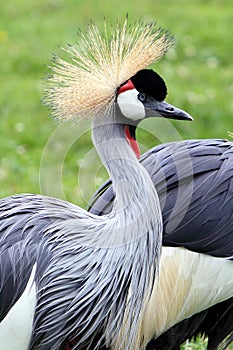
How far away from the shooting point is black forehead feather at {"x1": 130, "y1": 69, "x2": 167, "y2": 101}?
7.11 ft

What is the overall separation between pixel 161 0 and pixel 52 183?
522 cm

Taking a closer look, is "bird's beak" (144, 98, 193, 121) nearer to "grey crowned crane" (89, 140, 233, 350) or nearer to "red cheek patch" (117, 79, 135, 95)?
"red cheek patch" (117, 79, 135, 95)

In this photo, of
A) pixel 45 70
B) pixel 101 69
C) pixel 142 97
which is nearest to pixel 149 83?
pixel 142 97

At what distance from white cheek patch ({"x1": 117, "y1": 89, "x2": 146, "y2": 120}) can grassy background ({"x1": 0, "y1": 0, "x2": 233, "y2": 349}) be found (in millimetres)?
197

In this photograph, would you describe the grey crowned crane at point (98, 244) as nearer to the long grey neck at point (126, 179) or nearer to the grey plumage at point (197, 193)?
the long grey neck at point (126, 179)

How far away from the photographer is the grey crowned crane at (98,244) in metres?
2.18

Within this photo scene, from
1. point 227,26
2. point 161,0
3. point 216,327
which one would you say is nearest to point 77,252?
point 216,327

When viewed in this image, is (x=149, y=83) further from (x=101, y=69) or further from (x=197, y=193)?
(x=197, y=193)

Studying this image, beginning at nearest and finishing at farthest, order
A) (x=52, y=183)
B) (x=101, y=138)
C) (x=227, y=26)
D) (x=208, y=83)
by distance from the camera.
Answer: (x=101, y=138) → (x=52, y=183) → (x=208, y=83) → (x=227, y=26)

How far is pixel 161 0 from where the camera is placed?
7.40 meters

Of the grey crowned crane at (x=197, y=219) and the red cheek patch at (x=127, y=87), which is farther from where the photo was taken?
the grey crowned crane at (x=197, y=219)

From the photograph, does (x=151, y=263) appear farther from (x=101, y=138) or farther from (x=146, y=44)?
(x=146, y=44)

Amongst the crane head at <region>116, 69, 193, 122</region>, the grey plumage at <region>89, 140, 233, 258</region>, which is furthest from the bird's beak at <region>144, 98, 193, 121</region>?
the grey plumage at <region>89, 140, 233, 258</region>

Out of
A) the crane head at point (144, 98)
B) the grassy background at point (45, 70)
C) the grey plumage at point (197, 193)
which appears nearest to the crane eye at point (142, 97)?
the crane head at point (144, 98)
